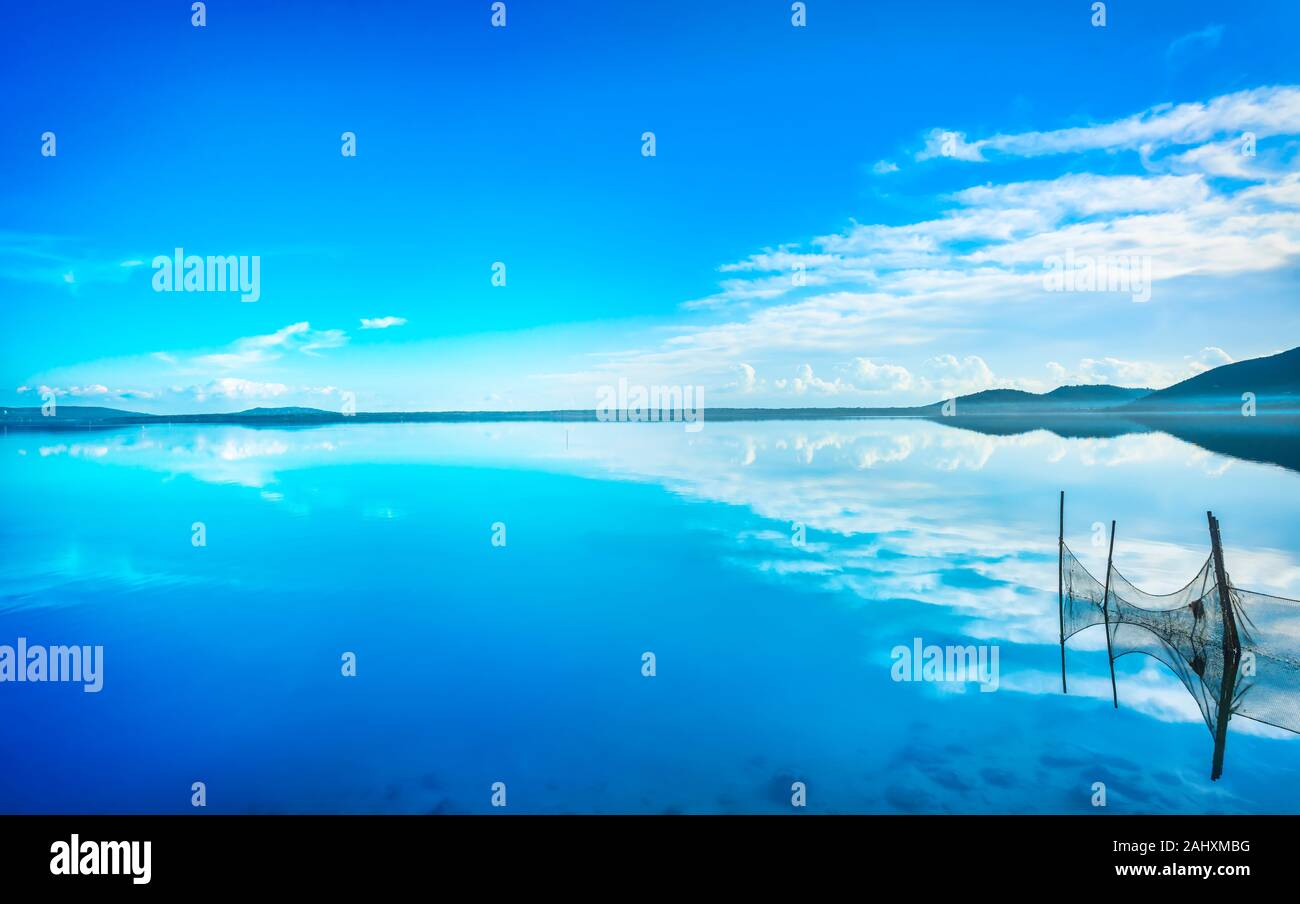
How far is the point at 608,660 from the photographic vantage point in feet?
45.8

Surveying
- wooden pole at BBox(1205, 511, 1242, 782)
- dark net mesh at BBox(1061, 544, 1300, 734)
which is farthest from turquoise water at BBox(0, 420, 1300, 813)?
dark net mesh at BBox(1061, 544, 1300, 734)

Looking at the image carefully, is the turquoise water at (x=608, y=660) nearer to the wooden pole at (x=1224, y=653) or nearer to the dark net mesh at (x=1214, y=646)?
the wooden pole at (x=1224, y=653)

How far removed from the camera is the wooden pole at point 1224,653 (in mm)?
8578

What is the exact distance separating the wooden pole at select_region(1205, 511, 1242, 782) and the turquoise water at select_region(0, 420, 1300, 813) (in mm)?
623

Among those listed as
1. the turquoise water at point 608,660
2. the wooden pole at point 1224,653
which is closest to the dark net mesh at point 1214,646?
the wooden pole at point 1224,653

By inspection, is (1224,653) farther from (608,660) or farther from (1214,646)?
(608,660)

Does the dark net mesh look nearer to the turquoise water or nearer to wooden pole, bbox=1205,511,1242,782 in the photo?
wooden pole, bbox=1205,511,1242,782

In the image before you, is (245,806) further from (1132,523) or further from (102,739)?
(1132,523)

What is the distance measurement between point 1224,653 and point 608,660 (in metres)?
10.3

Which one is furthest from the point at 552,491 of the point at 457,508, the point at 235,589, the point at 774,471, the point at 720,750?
the point at 720,750

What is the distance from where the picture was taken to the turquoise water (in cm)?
973

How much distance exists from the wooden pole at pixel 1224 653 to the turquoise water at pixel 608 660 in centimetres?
62

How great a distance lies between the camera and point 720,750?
409 inches

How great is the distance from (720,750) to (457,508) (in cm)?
2362
